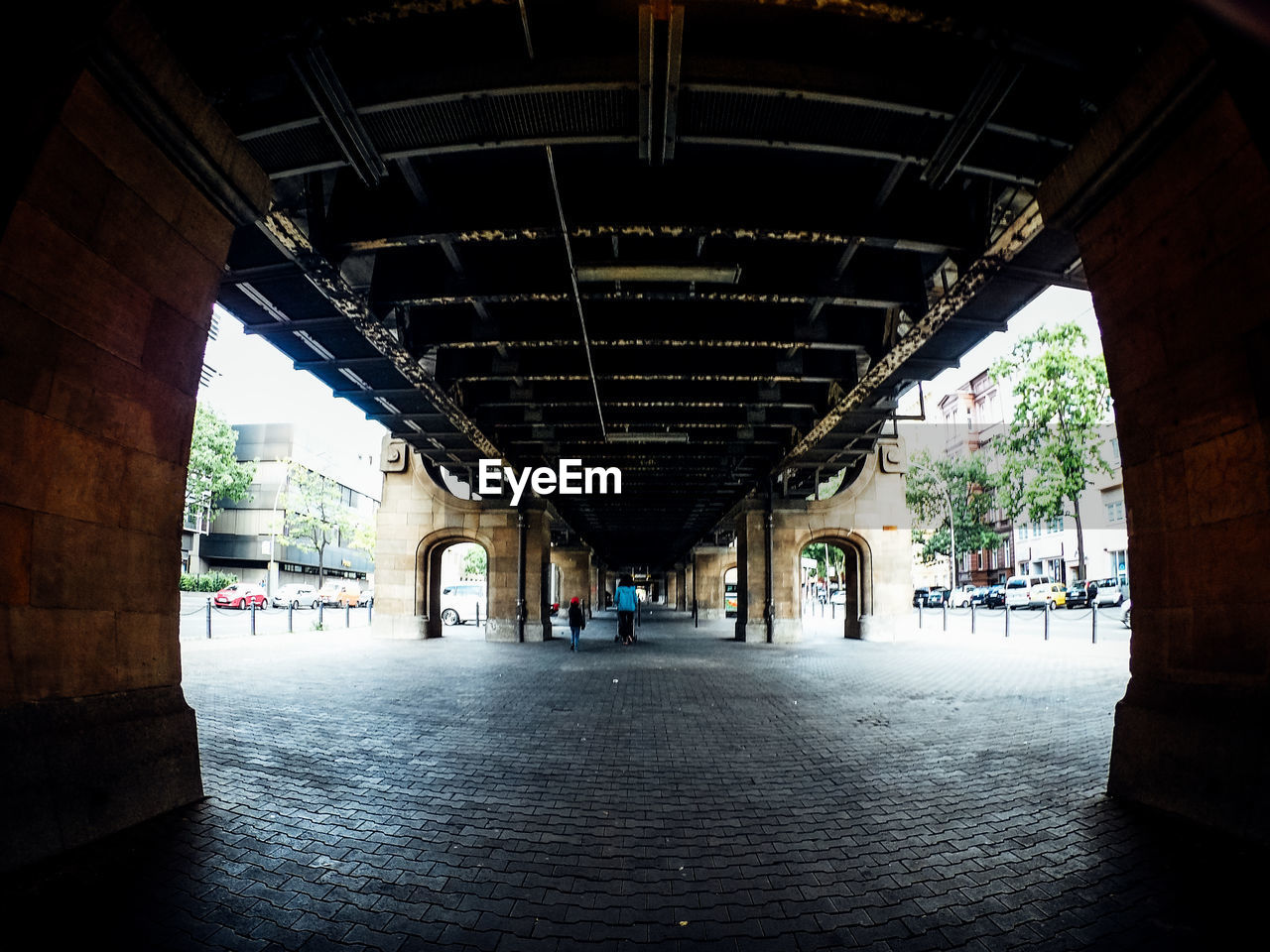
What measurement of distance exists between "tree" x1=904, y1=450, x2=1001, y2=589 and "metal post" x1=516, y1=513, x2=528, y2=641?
114ft

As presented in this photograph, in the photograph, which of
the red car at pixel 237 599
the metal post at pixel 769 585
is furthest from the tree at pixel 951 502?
the red car at pixel 237 599

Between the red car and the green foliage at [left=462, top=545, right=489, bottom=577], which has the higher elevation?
the green foliage at [left=462, top=545, right=489, bottom=577]

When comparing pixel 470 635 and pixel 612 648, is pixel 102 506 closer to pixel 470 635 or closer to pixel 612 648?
pixel 612 648

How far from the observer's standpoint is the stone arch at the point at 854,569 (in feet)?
74.5

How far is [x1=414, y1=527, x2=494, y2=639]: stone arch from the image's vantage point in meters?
22.5

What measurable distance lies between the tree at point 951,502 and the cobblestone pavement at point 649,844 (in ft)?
142

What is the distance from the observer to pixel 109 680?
409 cm

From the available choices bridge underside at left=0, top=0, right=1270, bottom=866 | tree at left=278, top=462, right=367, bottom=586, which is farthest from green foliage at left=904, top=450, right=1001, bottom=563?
bridge underside at left=0, top=0, right=1270, bottom=866

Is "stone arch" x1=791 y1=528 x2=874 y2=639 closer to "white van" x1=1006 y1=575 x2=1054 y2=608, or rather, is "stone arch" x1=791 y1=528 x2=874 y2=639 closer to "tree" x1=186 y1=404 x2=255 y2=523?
"white van" x1=1006 y1=575 x2=1054 y2=608

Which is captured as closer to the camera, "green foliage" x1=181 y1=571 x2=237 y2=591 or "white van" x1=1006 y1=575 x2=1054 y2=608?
"white van" x1=1006 y1=575 x2=1054 y2=608

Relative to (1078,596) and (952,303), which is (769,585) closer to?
(952,303)

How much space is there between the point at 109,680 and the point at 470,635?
20.8 meters

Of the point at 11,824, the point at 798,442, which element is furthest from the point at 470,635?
the point at 11,824

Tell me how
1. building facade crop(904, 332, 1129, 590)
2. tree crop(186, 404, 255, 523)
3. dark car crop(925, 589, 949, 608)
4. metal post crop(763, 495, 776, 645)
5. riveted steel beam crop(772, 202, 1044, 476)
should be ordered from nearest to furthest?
riveted steel beam crop(772, 202, 1044, 476), metal post crop(763, 495, 776, 645), tree crop(186, 404, 255, 523), building facade crop(904, 332, 1129, 590), dark car crop(925, 589, 949, 608)
